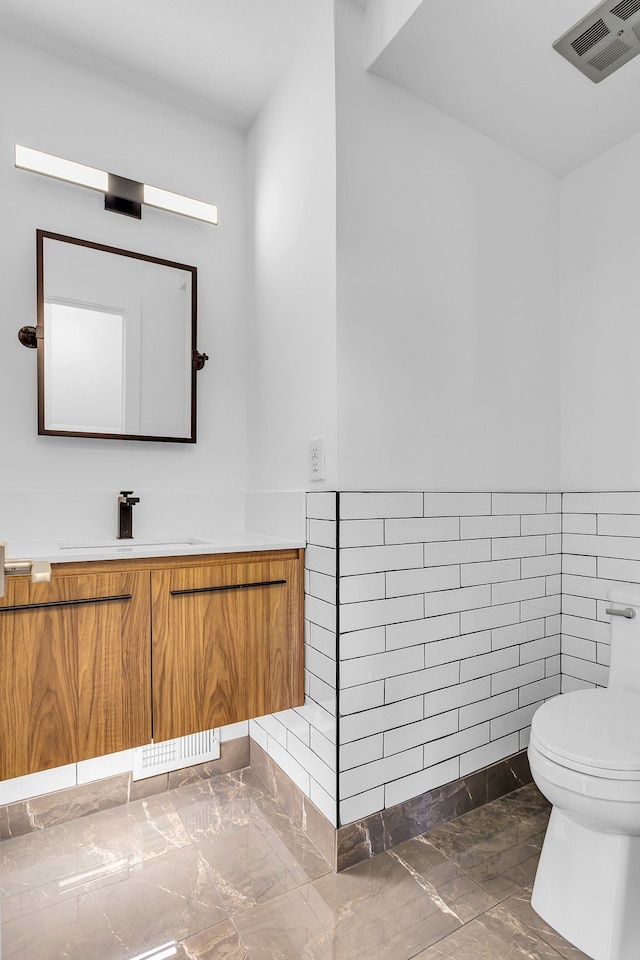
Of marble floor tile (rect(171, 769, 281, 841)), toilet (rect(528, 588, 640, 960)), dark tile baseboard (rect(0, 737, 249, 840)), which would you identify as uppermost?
toilet (rect(528, 588, 640, 960))

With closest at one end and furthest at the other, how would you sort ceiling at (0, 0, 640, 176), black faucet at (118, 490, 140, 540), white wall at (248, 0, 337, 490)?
ceiling at (0, 0, 640, 176) → white wall at (248, 0, 337, 490) → black faucet at (118, 490, 140, 540)

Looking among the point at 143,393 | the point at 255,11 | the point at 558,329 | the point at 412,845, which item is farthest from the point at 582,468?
the point at 255,11

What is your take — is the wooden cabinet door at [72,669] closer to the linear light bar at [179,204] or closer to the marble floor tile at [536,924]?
the marble floor tile at [536,924]

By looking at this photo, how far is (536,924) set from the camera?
4.43ft

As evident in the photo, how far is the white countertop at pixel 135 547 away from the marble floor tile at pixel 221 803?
0.90 m

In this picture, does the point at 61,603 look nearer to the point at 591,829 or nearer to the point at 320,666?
the point at 320,666

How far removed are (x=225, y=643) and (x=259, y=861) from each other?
641mm

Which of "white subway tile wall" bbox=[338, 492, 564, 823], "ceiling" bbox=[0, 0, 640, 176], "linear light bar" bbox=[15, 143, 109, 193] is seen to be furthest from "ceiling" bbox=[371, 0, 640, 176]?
"white subway tile wall" bbox=[338, 492, 564, 823]

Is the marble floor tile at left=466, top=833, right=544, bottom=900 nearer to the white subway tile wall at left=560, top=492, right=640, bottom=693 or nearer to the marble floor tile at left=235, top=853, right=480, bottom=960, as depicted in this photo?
the marble floor tile at left=235, top=853, right=480, bottom=960

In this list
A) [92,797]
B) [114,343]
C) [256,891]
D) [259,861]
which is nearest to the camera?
[256,891]

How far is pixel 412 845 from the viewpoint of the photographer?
1644mm

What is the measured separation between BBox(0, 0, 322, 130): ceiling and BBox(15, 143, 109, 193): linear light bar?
0.37 metres

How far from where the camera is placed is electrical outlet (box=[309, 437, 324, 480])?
1.62 metres

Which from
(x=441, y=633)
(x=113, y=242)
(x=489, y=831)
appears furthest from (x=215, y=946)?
(x=113, y=242)
